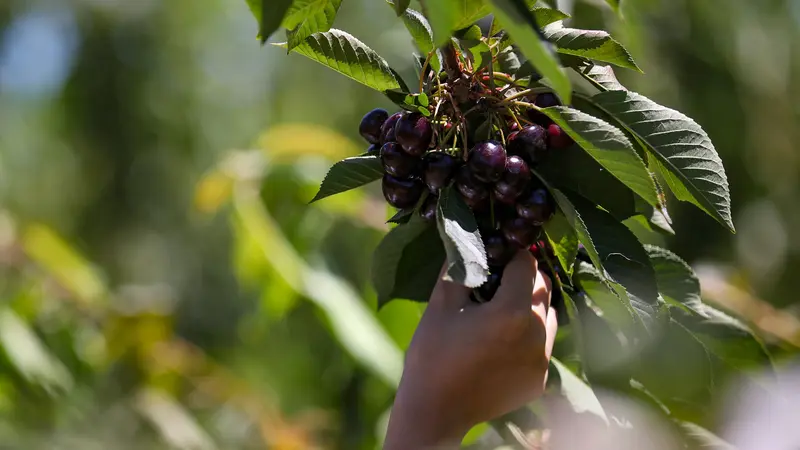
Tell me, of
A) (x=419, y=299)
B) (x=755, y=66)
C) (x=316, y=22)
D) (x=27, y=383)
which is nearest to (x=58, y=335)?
(x=27, y=383)

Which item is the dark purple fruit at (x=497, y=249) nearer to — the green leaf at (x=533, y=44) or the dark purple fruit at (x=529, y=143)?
the dark purple fruit at (x=529, y=143)

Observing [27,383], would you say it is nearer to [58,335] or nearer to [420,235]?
[58,335]

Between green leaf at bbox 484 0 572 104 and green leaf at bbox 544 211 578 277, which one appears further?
green leaf at bbox 544 211 578 277

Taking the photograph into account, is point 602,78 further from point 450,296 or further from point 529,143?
point 450,296

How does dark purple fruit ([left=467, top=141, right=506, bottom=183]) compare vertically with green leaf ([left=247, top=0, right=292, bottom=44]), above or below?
below

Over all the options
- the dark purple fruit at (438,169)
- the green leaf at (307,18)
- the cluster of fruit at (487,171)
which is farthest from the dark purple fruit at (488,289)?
the green leaf at (307,18)

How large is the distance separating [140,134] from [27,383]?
3.67 meters

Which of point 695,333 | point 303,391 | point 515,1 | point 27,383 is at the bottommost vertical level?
point 303,391

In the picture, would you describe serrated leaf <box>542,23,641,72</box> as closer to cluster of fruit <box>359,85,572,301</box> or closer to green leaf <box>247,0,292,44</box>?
cluster of fruit <box>359,85,572,301</box>

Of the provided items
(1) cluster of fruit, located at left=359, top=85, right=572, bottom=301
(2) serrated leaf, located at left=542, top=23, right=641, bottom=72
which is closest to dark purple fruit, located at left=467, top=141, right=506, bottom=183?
(1) cluster of fruit, located at left=359, top=85, right=572, bottom=301

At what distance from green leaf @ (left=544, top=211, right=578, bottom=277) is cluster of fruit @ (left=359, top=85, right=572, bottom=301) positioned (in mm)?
14

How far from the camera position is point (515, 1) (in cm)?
42

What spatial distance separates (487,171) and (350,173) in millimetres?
141

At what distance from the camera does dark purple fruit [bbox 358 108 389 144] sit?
0.67 meters
